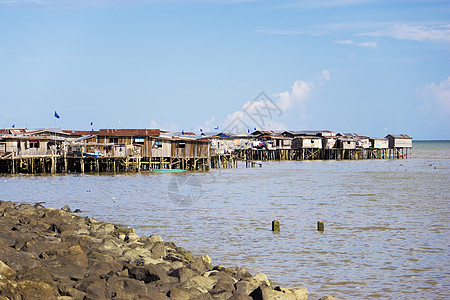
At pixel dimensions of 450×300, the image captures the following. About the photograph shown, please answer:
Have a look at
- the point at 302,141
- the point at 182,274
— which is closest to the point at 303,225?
the point at 182,274

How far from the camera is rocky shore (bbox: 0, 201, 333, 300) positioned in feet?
27.9

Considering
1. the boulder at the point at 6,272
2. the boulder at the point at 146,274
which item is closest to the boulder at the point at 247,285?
the boulder at the point at 146,274

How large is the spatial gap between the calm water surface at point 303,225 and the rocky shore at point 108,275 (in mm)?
2371

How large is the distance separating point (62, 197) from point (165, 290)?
963 inches

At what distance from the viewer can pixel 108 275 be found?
9.73 metres

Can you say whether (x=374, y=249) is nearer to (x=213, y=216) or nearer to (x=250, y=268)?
(x=250, y=268)

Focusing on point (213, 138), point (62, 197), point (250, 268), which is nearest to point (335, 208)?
point (250, 268)

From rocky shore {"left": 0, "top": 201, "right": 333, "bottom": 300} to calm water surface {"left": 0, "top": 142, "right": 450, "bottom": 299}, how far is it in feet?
7.78

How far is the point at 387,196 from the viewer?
112 ft

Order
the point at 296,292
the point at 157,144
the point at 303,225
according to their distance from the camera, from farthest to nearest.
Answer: the point at 157,144 → the point at 303,225 → the point at 296,292

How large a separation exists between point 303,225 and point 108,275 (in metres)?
12.8

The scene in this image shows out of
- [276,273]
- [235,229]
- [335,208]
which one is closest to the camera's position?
[276,273]

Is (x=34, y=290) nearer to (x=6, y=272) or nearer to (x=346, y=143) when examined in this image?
(x=6, y=272)

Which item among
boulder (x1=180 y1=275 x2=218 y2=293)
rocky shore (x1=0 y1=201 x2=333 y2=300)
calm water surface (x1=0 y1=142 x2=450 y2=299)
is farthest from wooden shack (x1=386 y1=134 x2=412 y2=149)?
boulder (x1=180 y1=275 x2=218 y2=293)
